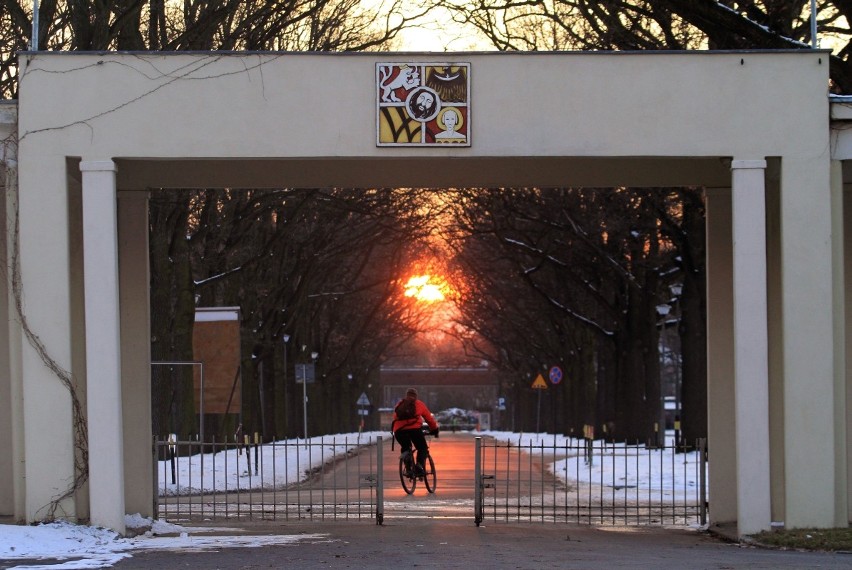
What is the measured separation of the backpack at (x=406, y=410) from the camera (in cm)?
2223

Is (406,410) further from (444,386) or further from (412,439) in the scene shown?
(444,386)

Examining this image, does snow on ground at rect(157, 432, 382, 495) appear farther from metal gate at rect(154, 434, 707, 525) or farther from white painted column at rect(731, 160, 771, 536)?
white painted column at rect(731, 160, 771, 536)

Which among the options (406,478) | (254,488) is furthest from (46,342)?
(254,488)

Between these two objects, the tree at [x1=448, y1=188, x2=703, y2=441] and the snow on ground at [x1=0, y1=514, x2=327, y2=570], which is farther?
the tree at [x1=448, y1=188, x2=703, y2=441]

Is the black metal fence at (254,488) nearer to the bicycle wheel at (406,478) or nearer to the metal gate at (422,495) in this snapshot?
the metal gate at (422,495)

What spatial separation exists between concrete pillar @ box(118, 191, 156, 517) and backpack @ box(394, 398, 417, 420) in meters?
5.06

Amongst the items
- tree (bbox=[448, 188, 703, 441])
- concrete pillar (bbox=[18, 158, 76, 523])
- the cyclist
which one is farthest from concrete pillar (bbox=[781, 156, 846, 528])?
tree (bbox=[448, 188, 703, 441])

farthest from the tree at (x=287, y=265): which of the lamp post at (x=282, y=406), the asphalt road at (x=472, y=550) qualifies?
the asphalt road at (x=472, y=550)

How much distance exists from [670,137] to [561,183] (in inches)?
104

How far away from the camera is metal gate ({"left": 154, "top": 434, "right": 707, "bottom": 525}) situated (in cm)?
1967

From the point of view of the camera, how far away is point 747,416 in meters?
15.8

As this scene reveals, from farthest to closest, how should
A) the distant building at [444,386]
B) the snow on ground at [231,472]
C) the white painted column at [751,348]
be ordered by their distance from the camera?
the distant building at [444,386] < the snow on ground at [231,472] < the white painted column at [751,348]

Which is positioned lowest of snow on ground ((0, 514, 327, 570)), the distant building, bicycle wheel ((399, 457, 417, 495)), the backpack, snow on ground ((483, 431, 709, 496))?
the distant building

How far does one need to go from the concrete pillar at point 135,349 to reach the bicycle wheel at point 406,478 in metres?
5.41
